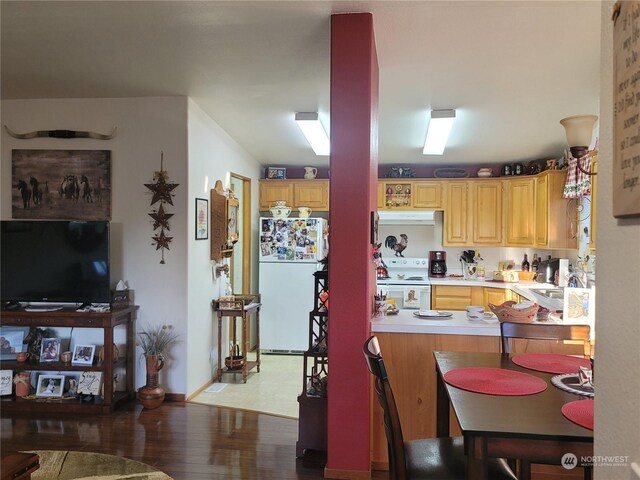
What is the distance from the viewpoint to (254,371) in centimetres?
476

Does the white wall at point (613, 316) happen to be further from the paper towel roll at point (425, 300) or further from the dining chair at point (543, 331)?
the paper towel roll at point (425, 300)

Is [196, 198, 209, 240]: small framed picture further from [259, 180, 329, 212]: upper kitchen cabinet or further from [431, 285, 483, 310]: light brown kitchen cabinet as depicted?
[431, 285, 483, 310]: light brown kitchen cabinet

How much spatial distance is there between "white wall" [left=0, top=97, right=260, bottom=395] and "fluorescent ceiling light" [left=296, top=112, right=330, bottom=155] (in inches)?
34.9

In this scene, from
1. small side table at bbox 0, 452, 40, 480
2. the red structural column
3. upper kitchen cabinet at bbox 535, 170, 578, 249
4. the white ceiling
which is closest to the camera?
small side table at bbox 0, 452, 40, 480

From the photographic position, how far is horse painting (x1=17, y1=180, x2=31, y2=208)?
3.95 m

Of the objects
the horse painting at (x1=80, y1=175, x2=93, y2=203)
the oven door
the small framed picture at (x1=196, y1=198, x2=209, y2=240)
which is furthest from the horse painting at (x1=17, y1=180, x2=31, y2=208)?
the oven door

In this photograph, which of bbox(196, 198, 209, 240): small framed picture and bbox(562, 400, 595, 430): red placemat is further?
bbox(196, 198, 209, 240): small framed picture

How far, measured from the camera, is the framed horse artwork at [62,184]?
12.8ft

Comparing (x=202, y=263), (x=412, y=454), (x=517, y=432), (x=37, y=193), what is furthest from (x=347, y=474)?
(x=37, y=193)

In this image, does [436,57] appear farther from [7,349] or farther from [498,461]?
[7,349]

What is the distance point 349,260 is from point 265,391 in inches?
81.6

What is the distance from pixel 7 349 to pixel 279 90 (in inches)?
115

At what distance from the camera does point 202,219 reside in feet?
13.5

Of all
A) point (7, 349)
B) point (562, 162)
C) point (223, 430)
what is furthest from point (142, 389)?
point (562, 162)
